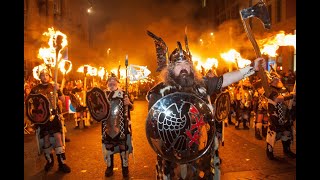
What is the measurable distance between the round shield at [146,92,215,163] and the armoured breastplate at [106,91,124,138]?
295cm

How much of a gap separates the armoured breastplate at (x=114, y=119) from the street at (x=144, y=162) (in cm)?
78

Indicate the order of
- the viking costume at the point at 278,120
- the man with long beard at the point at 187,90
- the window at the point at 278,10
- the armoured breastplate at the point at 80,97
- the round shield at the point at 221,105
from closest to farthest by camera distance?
the man with long beard at the point at 187,90
the round shield at the point at 221,105
the viking costume at the point at 278,120
the armoured breastplate at the point at 80,97
the window at the point at 278,10

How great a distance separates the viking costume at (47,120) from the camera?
6.58 m

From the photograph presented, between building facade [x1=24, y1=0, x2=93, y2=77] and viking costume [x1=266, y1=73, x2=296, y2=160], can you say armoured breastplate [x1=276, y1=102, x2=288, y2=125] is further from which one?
→ building facade [x1=24, y1=0, x2=93, y2=77]

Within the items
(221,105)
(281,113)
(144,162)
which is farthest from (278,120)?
(144,162)

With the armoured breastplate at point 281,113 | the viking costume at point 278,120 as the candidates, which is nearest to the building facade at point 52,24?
the viking costume at point 278,120

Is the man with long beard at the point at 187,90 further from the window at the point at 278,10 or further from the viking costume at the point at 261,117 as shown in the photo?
the window at the point at 278,10

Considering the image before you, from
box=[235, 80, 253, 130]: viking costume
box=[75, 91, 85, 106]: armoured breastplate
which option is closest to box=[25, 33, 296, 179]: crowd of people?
box=[235, 80, 253, 130]: viking costume

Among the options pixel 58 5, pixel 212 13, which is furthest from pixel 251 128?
pixel 212 13

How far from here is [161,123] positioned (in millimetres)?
3475

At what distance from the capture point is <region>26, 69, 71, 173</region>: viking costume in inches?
259

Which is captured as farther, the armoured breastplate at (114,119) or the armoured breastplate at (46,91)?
the armoured breastplate at (46,91)

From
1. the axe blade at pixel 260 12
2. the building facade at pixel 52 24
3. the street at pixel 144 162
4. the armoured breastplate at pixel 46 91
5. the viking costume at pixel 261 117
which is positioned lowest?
the street at pixel 144 162

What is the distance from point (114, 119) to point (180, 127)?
10.3 ft
